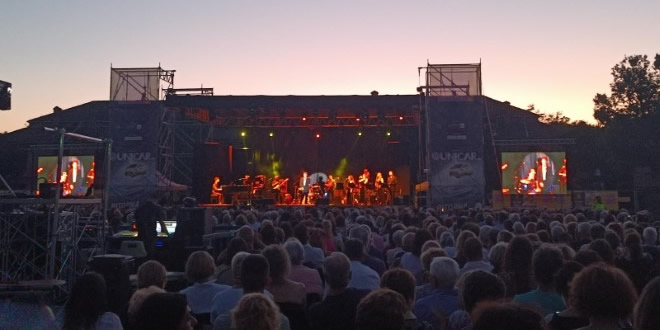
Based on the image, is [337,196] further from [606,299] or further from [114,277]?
[606,299]

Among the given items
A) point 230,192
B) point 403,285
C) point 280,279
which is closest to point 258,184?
point 230,192

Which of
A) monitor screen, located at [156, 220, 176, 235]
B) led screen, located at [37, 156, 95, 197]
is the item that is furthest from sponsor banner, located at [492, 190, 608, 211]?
led screen, located at [37, 156, 95, 197]

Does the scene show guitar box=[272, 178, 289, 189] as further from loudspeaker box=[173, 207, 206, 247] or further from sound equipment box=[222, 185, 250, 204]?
loudspeaker box=[173, 207, 206, 247]

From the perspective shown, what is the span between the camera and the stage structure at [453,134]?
1953 centimetres

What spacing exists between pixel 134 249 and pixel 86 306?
518 cm

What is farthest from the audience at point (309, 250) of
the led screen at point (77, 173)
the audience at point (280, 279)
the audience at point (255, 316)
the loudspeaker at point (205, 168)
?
the led screen at point (77, 173)

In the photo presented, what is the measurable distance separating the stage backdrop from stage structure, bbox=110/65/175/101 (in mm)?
8940

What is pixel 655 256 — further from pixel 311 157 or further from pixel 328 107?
pixel 311 157

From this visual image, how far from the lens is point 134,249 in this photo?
816 centimetres

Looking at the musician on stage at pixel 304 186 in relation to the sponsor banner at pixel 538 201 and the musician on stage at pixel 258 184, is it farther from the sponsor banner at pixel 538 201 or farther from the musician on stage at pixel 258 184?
the sponsor banner at pixel 538 201

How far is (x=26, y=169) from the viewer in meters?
27.6

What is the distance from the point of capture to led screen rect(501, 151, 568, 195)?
69.8ft

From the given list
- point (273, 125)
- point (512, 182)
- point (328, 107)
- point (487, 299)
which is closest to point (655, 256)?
point (487, 299)

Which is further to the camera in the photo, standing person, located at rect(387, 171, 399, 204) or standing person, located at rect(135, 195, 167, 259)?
standing person, located at rect(387, 171, 399, 204)
